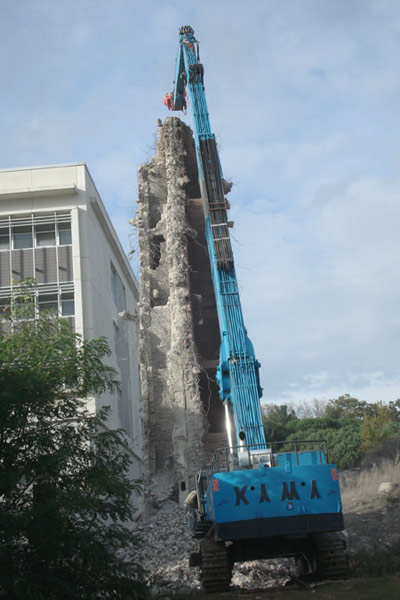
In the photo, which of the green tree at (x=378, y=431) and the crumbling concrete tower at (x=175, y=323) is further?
the green tree at (x=378, y=431)

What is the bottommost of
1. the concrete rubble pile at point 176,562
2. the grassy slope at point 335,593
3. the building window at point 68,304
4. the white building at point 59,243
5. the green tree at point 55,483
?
the grassy slope at point 335,593

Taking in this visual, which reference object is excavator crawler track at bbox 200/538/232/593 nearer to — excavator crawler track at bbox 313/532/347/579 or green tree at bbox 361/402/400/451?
excavator crawler track at bbox 313/532/347/579

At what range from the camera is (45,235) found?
26.0 meters

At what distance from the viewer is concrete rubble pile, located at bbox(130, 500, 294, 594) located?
43.3 feet

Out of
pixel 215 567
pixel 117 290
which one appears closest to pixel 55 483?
pixel 215 567

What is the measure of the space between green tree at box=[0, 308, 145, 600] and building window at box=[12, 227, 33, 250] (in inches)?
591

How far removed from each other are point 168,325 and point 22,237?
306 inches

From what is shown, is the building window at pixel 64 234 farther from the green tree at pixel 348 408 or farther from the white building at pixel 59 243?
the green tree at pixel 348 408

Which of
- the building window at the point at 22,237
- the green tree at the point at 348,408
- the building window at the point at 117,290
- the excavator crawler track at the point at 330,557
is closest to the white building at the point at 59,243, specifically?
the building window at the point at 22,237

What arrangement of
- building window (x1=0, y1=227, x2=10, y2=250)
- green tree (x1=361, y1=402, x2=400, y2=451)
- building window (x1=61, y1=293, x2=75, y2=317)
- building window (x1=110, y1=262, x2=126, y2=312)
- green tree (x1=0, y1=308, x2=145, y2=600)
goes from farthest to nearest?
green tree (x1=361, y1=402, x2=400, y2=451) → building window (x1=110, y1=262, x2=126, y2=312) → building window (x1=0, y1=227, x2=10, y2=250) → building window (x1=61, y1=293, x2=75, y2=317) → green tree (x1=0, y1=308, x2=145, y2=600)

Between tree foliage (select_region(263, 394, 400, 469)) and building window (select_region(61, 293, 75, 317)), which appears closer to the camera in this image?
building window (select_region(61, 293, 75, 317))

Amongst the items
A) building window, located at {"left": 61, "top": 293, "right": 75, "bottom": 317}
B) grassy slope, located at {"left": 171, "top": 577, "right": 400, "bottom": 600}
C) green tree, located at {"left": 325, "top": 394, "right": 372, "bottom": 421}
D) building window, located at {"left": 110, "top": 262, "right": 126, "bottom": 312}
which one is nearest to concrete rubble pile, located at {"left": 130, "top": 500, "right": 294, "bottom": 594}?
grassy slope, located at {"left": 171, "top": 577, "right": 400, "bottom": 600}

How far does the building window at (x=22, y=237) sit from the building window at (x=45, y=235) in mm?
311

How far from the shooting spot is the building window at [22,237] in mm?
25750
